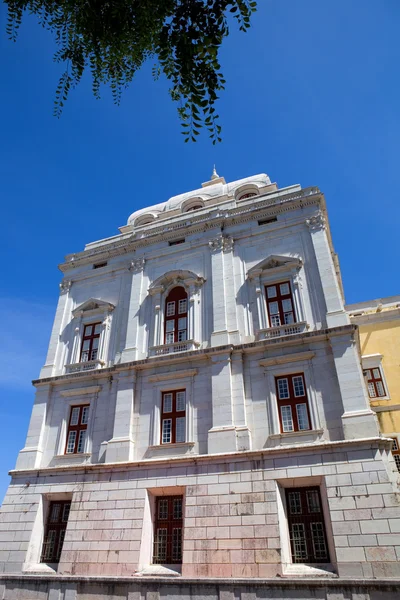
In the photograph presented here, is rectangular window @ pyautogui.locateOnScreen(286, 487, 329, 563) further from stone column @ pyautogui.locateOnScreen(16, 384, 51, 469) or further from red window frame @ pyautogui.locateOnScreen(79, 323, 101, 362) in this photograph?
red window frame @ pyautogui.locateOnScreen(79, 323, 101, 362)

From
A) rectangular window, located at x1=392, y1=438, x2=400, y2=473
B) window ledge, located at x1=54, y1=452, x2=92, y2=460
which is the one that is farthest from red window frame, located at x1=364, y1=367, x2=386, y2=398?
window ledge, located at x1=54, y1=452, x2=92, y2=460

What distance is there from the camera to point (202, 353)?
2086 cm

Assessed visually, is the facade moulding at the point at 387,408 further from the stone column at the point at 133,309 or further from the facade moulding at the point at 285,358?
the stone column at the point at 133,309

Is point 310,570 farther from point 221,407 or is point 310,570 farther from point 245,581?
point 221,407

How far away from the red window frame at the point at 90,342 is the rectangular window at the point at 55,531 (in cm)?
775

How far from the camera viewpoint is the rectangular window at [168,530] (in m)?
17.5

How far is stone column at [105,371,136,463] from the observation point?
2008cm

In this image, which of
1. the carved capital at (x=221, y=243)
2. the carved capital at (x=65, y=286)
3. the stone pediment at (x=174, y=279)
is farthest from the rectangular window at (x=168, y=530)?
the carved capital at (x=65, y=286)

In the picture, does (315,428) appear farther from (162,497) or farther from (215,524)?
(162,497)

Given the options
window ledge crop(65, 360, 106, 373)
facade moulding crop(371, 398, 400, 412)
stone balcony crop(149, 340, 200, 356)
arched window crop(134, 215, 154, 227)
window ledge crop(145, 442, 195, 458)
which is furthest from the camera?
arched window crop(134, 215, 154, 227)

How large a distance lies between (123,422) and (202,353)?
5.28 m

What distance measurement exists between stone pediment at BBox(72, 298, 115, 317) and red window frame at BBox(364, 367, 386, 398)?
652 inches

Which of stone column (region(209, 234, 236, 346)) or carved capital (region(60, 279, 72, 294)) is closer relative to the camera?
stone column (region(209, 234, 236, 346))

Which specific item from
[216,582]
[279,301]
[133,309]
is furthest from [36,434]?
[279,301]
